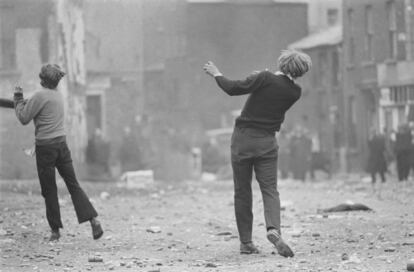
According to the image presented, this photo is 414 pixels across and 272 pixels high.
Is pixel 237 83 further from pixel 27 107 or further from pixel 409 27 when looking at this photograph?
pixel 409 27

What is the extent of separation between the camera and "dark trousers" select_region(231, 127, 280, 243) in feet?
36.0

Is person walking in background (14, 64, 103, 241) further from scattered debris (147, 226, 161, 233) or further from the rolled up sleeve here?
scattered debris (147, 226, 161, 233)

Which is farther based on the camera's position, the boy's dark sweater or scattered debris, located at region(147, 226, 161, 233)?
scattered debris, located at region(147, 226, 161, 233)

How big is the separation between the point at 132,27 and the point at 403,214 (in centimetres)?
5017

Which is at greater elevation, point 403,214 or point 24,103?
point 24,103

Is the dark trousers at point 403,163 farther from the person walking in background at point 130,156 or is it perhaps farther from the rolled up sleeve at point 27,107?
the rolled up sleeve at point 27,107

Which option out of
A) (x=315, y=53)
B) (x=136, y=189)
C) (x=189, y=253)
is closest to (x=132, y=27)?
(x=315, y=53)

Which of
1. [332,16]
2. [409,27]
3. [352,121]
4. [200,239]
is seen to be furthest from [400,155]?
[332,16]

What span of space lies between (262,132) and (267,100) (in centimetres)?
32

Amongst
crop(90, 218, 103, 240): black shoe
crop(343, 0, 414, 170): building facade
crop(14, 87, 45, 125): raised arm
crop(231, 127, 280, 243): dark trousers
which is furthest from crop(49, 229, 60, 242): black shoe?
crop(343, 0, 414, 170): building facade

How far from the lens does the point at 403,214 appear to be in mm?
16234

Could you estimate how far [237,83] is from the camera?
10578 millimetres

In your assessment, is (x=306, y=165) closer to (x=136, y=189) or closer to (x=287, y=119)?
(x=136, y=189)

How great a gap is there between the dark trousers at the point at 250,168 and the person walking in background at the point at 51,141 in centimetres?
173
